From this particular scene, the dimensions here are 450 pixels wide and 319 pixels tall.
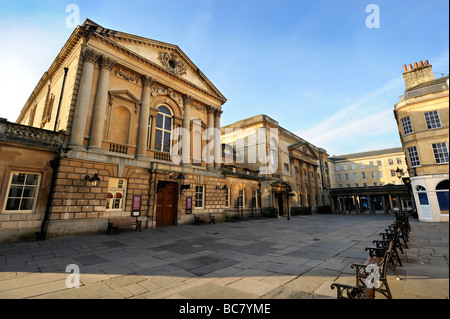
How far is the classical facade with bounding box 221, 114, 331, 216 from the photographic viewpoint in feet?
87.8

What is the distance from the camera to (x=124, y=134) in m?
14.0

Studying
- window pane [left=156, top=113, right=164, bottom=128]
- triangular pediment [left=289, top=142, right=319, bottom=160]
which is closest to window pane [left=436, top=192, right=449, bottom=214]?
window pane [left=156, top=113, right=164, bottom=128]

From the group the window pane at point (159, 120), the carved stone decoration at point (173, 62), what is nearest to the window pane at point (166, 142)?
the window pane at point (159, 120)

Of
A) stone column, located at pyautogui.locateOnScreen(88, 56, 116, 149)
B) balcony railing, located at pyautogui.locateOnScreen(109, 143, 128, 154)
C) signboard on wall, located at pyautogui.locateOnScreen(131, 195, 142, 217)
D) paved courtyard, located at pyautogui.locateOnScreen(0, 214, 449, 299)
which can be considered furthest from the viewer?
balcony railing, located at pyautogui.locateOnScreen(109, 143, 128, 154)

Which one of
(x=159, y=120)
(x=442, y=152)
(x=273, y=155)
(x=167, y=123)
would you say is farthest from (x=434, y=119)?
(x=273, y=155)

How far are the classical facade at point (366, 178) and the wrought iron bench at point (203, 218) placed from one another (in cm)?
3265

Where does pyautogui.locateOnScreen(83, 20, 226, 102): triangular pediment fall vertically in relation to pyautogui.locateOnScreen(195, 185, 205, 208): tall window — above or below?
above

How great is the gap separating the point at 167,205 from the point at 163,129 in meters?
5.93

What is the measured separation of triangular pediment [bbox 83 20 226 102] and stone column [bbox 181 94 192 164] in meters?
1.99

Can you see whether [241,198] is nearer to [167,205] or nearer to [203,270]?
[167,205]

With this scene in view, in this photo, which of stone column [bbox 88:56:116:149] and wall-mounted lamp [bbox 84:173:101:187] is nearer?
wall-mounted lamp [bbox 84:173:101:187]

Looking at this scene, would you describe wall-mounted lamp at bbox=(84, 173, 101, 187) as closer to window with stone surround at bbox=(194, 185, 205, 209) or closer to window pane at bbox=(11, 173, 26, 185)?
window pane at bbox=(11, 173, 26, 185)

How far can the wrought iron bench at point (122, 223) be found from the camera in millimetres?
11227
